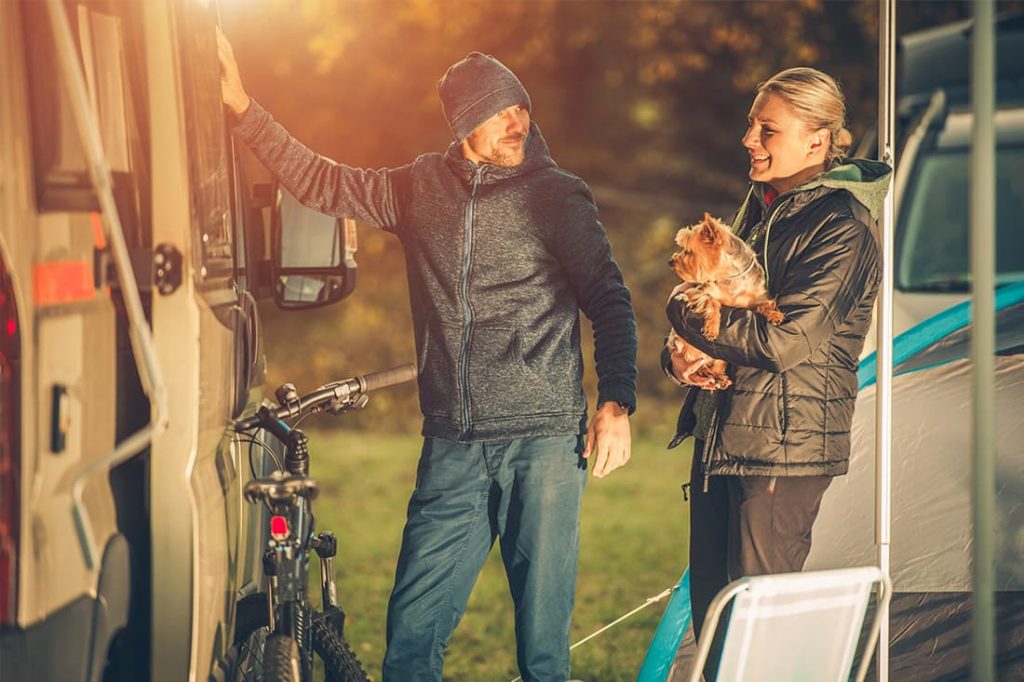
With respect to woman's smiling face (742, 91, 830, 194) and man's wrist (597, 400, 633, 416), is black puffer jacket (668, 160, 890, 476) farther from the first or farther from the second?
man's wrist (597, 400, 633, 416)

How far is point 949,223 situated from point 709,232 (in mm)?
4348

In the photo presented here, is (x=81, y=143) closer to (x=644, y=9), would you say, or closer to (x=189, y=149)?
(x=189, y=149)

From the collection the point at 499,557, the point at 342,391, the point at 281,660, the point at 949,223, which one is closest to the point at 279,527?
the point at 281,660

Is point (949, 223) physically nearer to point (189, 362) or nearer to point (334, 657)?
point (334, 657)

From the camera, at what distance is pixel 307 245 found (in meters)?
A: 4.13

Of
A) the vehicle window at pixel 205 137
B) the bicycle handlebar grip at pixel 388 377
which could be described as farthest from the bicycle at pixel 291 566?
the vehicle window at pixel 205 137

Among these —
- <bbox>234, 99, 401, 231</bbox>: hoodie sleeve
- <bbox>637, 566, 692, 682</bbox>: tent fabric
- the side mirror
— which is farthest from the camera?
<bbox>637, 566, 692, 682</bbox>: tent fabric

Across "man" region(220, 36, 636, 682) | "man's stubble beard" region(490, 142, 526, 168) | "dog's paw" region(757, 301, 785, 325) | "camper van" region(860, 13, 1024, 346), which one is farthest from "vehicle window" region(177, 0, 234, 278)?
"camper van" region(860, 13, 1024, 346)

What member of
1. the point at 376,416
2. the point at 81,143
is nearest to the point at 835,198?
the point at 81,143

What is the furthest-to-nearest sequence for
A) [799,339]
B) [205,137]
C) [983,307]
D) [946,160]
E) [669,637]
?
[946,160], [669,637], [799,339], [205,137], [983,307]

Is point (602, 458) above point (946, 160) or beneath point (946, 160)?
beneath

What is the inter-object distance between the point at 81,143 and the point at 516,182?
1342 mm

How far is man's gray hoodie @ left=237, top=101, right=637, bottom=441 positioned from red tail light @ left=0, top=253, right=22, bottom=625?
4.26 feet

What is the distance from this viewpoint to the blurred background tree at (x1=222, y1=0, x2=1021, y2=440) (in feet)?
44.3
